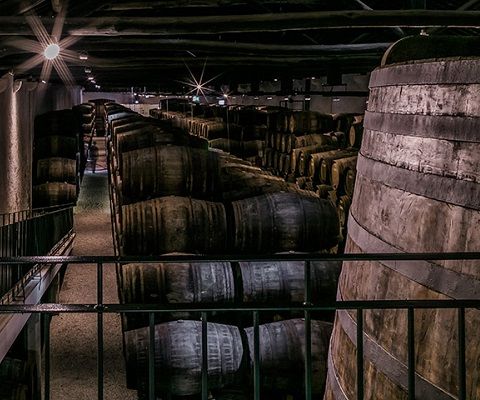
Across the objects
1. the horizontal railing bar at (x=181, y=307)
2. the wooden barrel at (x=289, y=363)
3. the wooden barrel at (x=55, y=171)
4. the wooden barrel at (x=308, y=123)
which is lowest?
the wooden barrel at (x=289, y=363)

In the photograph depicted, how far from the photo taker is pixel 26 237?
8492 millimetres

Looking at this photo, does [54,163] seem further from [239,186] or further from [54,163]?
[239,186]

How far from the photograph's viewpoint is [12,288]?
709cm

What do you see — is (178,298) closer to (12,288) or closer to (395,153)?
(12,288)

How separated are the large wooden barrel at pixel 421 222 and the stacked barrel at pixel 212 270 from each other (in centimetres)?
246

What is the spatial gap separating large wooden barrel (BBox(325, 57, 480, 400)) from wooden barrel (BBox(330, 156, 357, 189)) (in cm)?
958

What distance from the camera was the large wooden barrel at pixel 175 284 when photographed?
234 inches

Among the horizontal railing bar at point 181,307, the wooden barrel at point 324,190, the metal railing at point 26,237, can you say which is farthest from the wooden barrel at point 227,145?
the horizontal railing bar at point 181,307

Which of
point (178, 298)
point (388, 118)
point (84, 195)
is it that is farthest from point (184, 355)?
point (84, 195)

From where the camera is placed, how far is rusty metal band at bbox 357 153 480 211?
2.25 metres

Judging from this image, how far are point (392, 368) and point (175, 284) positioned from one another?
366cm

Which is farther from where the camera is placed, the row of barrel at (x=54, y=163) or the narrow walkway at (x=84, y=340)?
the row of barrel at (x=54, y=163)

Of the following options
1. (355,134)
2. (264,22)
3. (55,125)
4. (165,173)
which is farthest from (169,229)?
(55,125)

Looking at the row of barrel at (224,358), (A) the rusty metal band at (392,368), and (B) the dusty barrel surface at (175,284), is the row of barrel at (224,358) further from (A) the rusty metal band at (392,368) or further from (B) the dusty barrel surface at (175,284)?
(A) the rusty metal band at (392,368)
